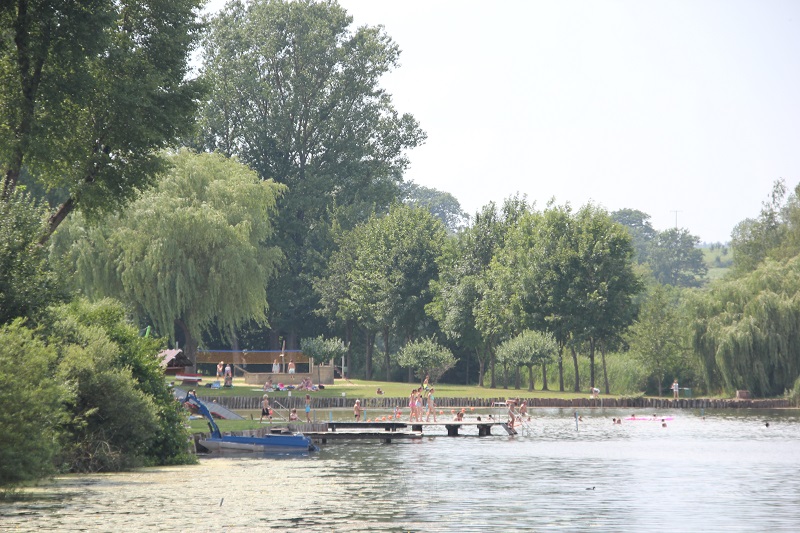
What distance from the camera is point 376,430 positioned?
180 ft

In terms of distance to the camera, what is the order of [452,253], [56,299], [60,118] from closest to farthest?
[56,299]
[60,118]
[452,253]

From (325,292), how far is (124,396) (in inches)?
2475

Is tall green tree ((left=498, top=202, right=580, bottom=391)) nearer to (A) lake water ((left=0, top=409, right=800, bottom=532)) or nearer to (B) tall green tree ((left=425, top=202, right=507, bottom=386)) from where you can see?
(B) tall green tree ((left=425, top=202, right=507, bottom=386))

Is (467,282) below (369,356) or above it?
above

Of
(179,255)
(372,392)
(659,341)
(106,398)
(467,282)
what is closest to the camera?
(106,398)

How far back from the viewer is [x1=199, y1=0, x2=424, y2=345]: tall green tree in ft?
327

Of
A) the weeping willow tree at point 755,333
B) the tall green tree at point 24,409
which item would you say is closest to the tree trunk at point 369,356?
the weeping willow tree at point 755,333

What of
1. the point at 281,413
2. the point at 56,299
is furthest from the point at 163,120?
the point at 281,413

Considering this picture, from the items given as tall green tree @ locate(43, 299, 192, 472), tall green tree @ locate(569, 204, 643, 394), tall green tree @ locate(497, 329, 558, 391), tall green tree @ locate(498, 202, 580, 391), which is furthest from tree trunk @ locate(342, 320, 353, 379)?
tall green tree @ locate(43, 299, 192, 472)

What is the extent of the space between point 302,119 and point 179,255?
1505 inches

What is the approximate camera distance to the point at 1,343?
26.2 m

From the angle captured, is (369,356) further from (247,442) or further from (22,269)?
(22,269)

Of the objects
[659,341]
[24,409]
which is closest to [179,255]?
[659,341]

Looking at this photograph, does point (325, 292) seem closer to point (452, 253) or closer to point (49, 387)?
point (452, 253)
